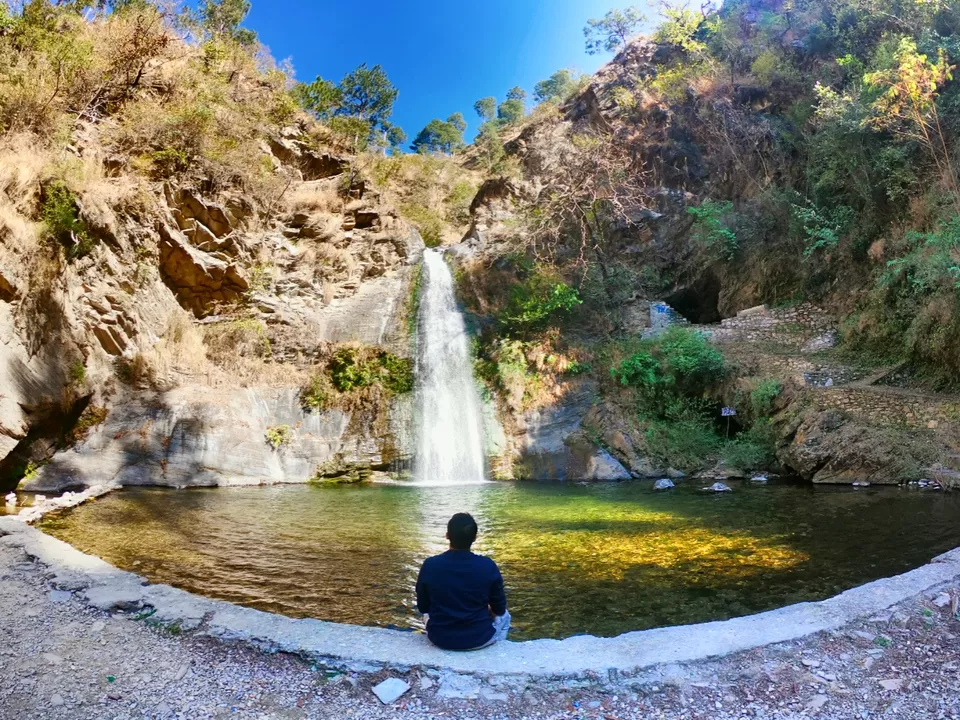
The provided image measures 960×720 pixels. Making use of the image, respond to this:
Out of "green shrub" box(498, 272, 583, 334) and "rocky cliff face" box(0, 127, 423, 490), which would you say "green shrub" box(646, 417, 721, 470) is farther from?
"rocky cliff face" box(0, 127, 423, 490)

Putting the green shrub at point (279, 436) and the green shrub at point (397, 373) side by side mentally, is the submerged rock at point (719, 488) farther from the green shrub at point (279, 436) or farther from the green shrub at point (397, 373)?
the green shrub at point (279, 436)

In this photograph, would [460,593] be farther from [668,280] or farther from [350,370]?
[668,280]

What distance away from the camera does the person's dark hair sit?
3.79 meters

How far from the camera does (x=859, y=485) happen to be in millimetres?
11734

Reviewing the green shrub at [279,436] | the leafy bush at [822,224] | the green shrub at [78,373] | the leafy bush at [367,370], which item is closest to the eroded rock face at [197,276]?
the leafy bush at [367,370]

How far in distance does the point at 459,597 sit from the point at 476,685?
0.53 metres

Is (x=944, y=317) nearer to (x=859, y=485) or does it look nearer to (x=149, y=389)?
(x=859, y=485)

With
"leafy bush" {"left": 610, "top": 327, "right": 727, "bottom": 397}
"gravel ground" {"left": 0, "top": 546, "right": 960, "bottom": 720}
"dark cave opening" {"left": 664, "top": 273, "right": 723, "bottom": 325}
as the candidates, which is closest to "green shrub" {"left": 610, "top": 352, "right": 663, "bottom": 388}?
"leafy bush" {"left": 610, "top": 327, "right": 727, "bottom": 397}

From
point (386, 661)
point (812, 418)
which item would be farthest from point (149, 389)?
point (812, 418)

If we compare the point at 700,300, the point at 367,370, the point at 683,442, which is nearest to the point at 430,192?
the point at 700,300

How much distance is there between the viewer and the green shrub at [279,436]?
14.6 m

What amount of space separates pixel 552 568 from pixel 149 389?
11659 mm

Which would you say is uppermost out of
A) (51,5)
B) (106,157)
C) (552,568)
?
(51,5)

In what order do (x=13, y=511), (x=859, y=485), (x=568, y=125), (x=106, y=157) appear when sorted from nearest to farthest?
1. (x=13, y=511)
2. (x=859, y=485)
3. (x=106, y=157)
4. (x=568, y=125)
